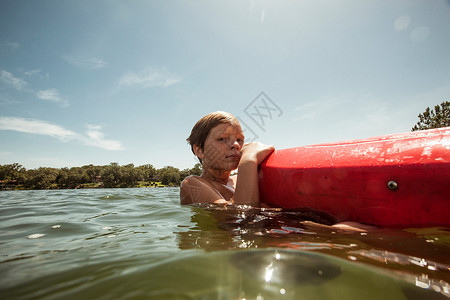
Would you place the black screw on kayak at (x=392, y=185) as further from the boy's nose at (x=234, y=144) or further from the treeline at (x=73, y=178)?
the treeline at (x=73, y=178)

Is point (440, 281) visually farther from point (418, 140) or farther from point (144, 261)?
point (144, 261)

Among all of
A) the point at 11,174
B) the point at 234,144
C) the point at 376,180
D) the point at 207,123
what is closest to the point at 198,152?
the point at 207,123

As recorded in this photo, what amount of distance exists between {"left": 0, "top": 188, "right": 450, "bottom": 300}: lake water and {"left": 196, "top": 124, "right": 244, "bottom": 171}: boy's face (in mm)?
1421

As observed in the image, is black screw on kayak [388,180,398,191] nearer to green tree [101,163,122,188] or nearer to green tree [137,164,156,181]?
green tree [101,163,122,188]

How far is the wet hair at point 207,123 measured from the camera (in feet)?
10.6

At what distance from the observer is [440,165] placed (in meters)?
1.50

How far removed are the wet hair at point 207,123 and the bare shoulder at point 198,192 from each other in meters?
0.66

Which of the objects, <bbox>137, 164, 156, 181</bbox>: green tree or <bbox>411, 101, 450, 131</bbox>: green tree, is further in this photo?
<bbox>137, 164, 156, 181</bbox>: green tree

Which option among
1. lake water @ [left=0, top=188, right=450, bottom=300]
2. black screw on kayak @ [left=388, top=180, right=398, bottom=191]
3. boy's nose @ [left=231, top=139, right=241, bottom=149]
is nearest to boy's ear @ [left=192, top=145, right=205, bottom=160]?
boy's nose @ [left=231, top=139, right=241, bottom=149]

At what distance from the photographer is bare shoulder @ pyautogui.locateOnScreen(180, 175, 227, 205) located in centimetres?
287

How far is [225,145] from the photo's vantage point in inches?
124

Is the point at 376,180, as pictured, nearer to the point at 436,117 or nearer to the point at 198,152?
the point at 198,152

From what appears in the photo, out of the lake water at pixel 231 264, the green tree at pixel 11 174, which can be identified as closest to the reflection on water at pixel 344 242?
the lake water at pixel 231 264

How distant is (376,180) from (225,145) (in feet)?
6.34
